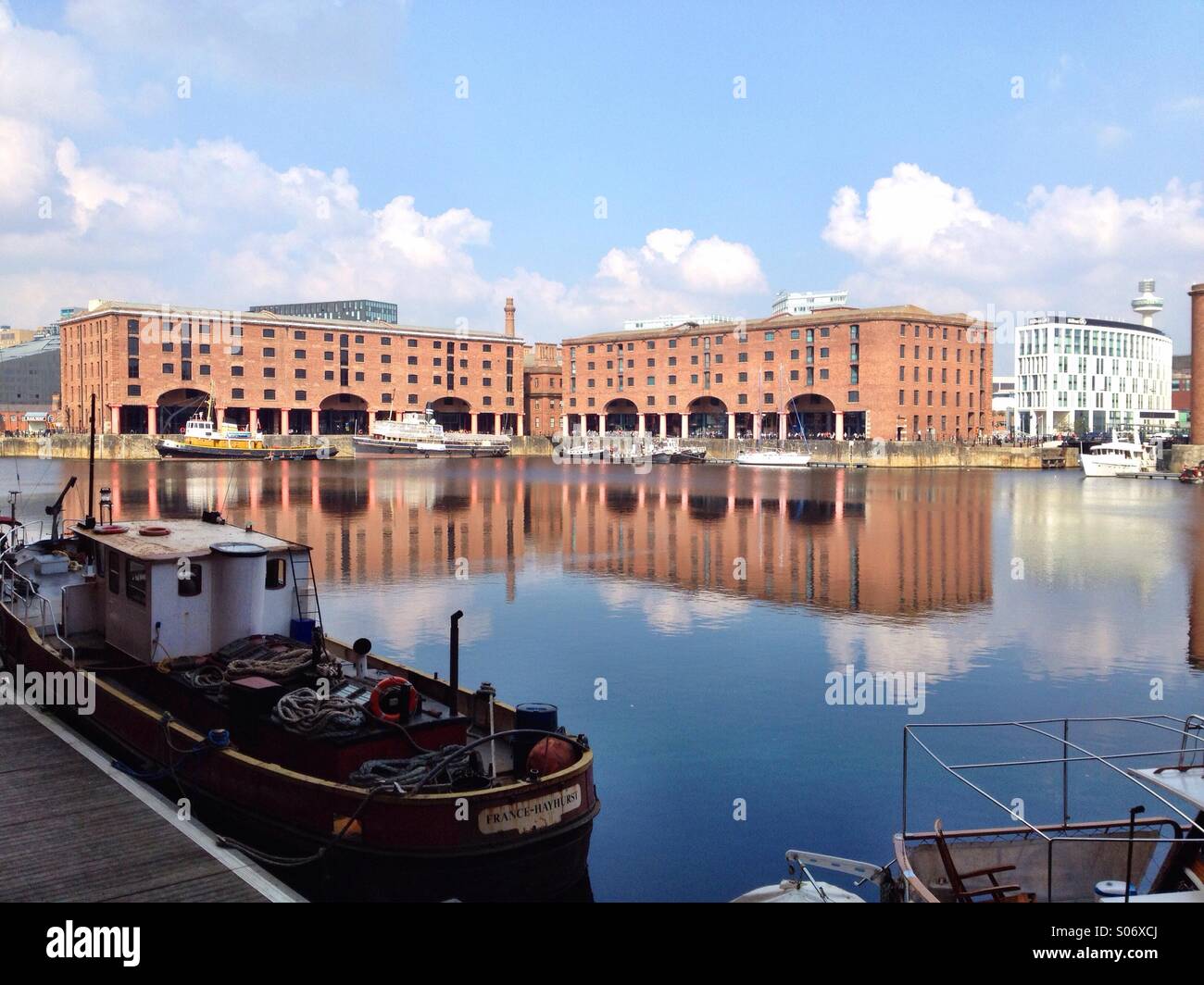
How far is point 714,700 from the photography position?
67.9 feet

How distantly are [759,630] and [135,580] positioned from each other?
1658cm

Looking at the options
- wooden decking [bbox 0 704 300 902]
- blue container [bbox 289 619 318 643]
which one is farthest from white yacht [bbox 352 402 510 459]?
wooden decking [bbox 0 704 300 902]

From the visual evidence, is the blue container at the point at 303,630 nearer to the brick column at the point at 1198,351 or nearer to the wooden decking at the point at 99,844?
the wooden decking at the point at 99,844

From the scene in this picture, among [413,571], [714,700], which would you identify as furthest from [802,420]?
[714,700]

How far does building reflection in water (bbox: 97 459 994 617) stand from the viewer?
36.1 meters

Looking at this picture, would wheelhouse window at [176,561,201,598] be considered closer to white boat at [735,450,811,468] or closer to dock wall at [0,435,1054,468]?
dock wall at [0,435,1054,468]

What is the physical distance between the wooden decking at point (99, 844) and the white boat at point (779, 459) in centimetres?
11262

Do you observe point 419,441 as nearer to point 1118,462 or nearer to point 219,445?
point 219,445

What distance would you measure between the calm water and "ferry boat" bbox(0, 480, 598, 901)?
187 cm

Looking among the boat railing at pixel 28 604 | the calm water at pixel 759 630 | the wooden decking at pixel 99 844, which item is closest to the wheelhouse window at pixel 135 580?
the boat railing at pixel 28 604

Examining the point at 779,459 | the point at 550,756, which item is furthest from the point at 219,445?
the point at 550,756

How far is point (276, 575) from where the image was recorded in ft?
54.5
